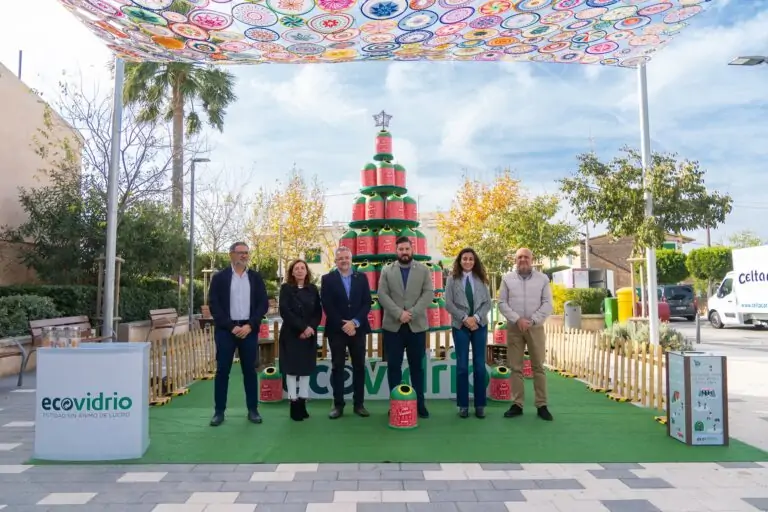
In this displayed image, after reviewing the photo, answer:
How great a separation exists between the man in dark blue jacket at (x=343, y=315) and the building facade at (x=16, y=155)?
10.8 meters

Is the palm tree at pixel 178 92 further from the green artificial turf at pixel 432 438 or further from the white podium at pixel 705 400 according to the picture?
the white podium at pixel 705 400

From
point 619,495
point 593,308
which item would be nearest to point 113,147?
point 619,495

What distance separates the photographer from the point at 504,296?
6262 mm

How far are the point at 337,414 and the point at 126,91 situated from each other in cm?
1729

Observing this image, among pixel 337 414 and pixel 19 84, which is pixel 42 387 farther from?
pixel 19 84

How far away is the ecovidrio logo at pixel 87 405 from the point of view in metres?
4.75

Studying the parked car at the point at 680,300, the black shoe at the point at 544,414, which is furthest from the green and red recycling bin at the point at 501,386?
the parked car at the point at 680,300

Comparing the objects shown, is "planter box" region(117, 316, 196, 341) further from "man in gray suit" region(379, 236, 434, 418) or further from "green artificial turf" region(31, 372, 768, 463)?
"man in gray suit" region(379, 236, 434, 418)

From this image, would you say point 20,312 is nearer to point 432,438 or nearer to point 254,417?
point 254,417

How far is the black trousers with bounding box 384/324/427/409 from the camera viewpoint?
6.20m

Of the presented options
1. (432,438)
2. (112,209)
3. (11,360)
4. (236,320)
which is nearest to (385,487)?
(432,438)

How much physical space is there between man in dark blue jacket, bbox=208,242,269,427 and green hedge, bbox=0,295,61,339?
5.71 m

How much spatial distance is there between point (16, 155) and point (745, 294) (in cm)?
2223

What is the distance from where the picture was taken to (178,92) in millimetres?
20016
